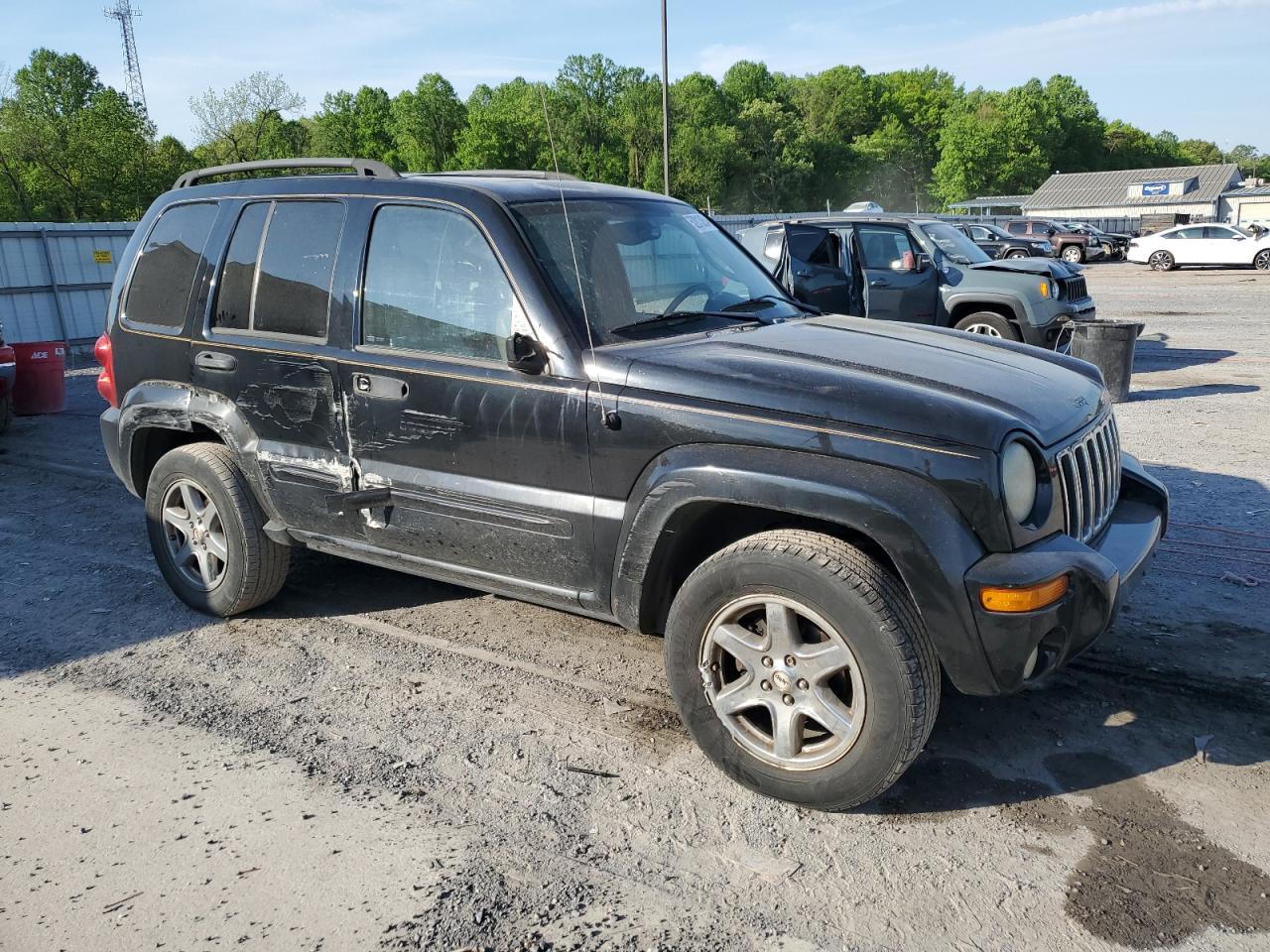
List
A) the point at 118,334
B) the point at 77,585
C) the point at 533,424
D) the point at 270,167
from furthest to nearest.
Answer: the point at 77,585
the point at 118,334
the point at 270,167
the point at 533,424

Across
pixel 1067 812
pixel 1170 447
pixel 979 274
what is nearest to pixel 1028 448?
pixel 1067 812

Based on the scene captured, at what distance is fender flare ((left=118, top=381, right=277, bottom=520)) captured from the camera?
4.55 meters

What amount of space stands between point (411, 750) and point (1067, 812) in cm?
222

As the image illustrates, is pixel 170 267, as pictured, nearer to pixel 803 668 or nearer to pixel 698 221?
pixel 698 221

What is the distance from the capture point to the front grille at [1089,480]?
324cm

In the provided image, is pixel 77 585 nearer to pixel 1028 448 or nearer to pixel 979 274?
pixel 1028 448

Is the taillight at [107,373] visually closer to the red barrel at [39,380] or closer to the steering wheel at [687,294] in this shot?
the steering wheel at [687,294]

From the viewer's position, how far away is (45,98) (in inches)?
2537

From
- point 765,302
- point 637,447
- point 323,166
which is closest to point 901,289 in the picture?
point 765,302

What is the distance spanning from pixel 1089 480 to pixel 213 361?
367cm

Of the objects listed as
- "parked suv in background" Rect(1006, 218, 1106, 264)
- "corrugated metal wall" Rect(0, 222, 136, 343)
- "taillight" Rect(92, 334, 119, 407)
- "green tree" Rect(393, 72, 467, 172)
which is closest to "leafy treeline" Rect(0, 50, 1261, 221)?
"green tree" Rect(393, 72, 467, 172)

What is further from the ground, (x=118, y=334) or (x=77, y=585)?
(x=118, y=334)

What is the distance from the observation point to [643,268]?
4.11 m

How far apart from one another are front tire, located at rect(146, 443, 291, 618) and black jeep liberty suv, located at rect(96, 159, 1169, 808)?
16mm
